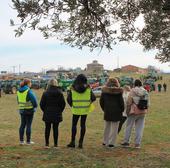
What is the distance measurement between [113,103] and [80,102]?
927 mm

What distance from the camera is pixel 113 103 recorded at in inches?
485

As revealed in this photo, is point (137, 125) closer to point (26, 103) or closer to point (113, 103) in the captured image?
point (113, 103)

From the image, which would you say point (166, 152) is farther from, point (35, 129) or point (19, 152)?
point (35, 129)

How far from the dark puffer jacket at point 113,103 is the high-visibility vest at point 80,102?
58cm

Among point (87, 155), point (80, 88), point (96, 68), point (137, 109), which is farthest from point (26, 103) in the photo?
point (96, 68)

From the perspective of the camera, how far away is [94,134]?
1645 centimetres

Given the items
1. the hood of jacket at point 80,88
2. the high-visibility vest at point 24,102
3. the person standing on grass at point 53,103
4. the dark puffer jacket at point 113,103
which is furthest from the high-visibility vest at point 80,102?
the high-visibility vest at point 24,102

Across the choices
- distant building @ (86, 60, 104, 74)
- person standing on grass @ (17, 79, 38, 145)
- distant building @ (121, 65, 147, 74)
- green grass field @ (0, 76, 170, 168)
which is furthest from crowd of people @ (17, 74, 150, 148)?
distant building @ (121, 65, 147, 74)

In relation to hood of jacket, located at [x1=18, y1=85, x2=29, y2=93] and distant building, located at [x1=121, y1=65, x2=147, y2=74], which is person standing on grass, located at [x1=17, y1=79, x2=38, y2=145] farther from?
distant building, located at [x1=121, y1=65, x2=147, y2=74]

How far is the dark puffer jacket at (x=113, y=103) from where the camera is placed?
12.2m

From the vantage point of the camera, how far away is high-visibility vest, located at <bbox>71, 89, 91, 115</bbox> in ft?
39.2

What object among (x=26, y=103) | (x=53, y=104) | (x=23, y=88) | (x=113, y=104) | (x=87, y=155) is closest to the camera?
(x=87, y=155)

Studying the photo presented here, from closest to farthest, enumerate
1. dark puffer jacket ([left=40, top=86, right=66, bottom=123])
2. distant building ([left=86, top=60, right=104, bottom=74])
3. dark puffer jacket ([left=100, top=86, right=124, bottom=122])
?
dark puffer jacket ([left=40, top=86, right=66, bottom=123]), dark puffer jacket ([left=100, top=86, right=124, bottom=122]), distant building ([left=86, top=60, right=104, bottom=74])

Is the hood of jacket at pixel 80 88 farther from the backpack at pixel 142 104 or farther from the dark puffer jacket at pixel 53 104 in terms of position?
the backpack at pixel 142 104
